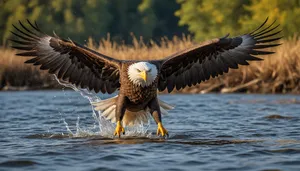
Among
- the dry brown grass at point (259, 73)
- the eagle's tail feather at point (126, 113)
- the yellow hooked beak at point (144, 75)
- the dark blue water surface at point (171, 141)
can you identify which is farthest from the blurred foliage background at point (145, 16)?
the yellow hooked beak at point (144, 75)

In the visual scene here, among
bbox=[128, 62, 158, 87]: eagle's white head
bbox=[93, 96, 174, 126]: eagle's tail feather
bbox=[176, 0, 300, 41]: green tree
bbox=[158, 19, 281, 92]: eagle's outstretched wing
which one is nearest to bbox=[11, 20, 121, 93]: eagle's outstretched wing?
bbox=[93, 96, 174, 126]: eagle's tail feather

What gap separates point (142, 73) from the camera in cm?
849

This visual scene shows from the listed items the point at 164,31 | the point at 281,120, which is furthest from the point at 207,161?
the point at 164,31

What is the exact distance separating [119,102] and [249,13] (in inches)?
1056

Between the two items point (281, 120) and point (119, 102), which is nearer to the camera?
point (119, 102)

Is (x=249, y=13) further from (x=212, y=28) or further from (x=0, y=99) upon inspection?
(x=0, y=99)

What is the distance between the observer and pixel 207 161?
7.11 m

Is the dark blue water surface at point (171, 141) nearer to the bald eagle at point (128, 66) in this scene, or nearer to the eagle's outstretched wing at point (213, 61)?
the bald eagle at point (128, 66)

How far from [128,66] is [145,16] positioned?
39.4 metres

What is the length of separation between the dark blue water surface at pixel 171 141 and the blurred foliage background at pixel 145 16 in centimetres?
1379

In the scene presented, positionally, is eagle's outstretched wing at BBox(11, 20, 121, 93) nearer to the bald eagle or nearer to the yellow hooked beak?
the bald eagle

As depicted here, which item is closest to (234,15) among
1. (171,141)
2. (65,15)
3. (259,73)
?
(65,15)

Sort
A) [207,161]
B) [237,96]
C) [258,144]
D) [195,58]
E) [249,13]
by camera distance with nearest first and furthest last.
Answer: [207,161], [258,144], [195,58], [237,96], [249,13]

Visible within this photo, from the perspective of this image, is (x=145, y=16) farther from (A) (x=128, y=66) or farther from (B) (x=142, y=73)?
(B) (x=142, y=73)
